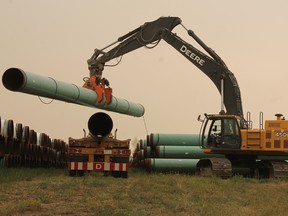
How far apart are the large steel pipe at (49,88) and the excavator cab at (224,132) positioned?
4613 mm

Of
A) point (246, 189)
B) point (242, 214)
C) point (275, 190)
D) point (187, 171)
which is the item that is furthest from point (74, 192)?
point (187, 171)

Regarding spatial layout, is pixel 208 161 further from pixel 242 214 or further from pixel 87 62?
pixel 242 214

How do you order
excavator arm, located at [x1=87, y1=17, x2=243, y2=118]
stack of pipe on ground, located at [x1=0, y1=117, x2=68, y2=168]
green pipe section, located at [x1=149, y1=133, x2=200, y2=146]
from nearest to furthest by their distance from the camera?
stack of pipe on ground, located at [x1=0, y1=117, x2=68, y2=168] < excavator arm, located at [x1=87, y1=17, x2=243, y2=118] < green pipe section, located at [x1=149, y1=133, x2=200, y2=146]

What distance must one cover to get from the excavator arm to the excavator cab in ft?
4.62

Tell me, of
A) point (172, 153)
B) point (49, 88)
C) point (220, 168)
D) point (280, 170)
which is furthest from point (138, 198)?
point (172, 153)

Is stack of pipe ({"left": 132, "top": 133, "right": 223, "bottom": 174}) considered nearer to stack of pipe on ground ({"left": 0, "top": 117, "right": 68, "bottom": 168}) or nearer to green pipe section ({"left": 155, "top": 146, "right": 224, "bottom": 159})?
green pipe section ({"left": 155, "top": 146, "right": 224, "bottom": 159})

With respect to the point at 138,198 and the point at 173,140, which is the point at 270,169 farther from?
the point at 138,198

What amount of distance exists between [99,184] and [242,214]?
5686 mm

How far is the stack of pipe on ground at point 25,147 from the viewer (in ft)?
67.4

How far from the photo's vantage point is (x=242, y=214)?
1098cm

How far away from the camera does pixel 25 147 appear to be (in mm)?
23094

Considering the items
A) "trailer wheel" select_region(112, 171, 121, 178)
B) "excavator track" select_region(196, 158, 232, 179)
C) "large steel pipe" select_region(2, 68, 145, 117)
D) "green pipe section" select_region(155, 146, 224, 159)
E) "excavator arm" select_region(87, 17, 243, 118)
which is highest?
"excavator arm" select_region(87, 17, 243, 118)

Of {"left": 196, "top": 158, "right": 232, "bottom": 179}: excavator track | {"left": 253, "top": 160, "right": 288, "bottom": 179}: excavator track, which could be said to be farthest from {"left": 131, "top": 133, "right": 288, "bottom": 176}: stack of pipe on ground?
{"left": 196, "top": 158, "right": 232, "bottom": 179}: excavator track

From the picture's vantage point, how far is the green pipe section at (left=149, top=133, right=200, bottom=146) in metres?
26.6
